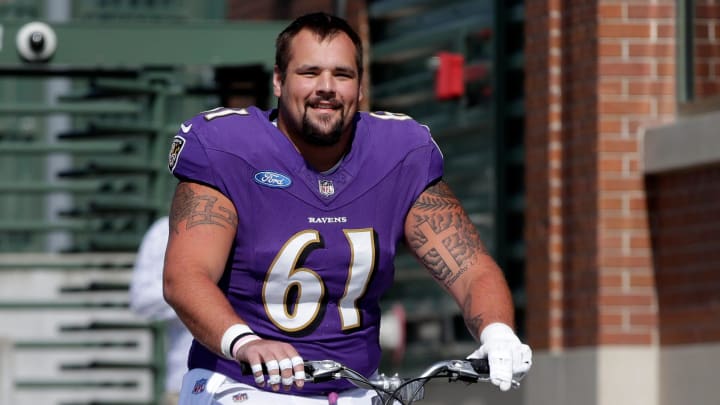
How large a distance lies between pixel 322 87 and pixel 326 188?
312 millimetres

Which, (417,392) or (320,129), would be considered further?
(320,129)

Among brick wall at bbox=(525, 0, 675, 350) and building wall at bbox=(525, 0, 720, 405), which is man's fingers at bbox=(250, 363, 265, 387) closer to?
building wall at bbox=(525, 0, 720, 405)

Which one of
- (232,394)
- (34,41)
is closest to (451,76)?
(34,41)

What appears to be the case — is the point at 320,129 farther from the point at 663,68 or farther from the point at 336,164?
the point at 663,68

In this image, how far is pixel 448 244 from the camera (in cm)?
566

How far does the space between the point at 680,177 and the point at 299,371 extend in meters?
5.76

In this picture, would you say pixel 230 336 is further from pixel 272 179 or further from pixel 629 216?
pixel 629 216

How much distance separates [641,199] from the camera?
10.2 metres

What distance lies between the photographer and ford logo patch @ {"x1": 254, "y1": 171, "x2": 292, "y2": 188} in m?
5.44

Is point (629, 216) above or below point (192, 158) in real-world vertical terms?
below

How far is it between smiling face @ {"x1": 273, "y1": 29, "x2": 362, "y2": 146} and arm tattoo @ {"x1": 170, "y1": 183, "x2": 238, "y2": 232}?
321mm

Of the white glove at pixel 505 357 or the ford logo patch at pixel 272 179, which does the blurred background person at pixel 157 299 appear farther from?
the white glove at pixel 505 357

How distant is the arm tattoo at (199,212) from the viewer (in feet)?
17.7

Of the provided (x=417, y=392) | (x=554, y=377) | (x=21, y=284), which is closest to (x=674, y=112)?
(x=554, y=377)
